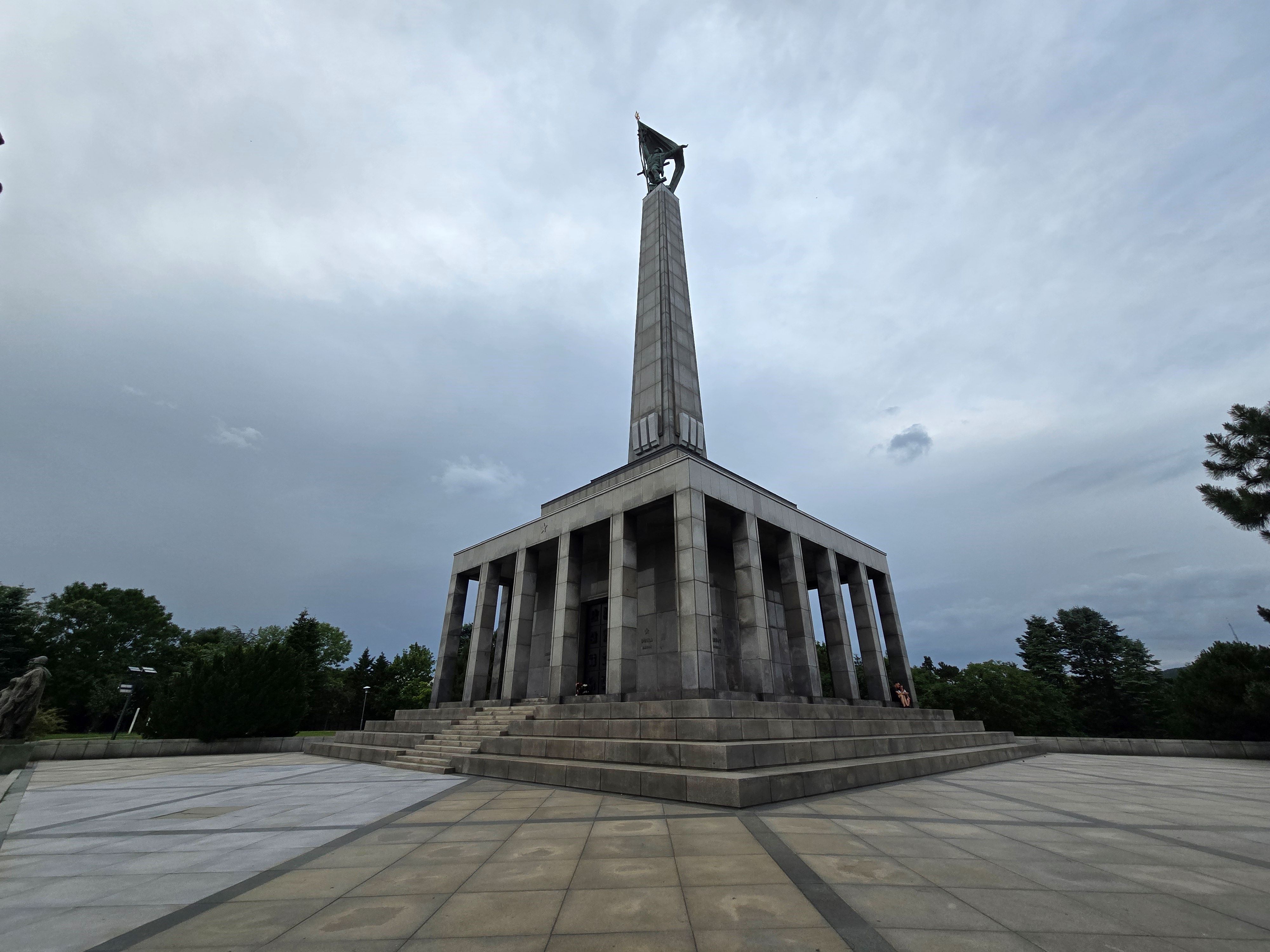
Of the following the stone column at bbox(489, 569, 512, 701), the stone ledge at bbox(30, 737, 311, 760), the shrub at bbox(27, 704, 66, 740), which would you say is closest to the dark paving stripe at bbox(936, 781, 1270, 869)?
the stone column at bbox(489, 569, 512, 701)

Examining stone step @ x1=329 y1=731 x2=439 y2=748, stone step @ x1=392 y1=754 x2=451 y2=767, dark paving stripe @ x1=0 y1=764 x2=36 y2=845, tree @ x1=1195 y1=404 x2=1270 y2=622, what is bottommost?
dark paving stripe @ x1=0 y1=764 x2=36 y2=845

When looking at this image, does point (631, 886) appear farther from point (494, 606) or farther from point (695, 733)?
point (494, 606)

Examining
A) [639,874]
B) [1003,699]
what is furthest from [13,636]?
[1003,699]

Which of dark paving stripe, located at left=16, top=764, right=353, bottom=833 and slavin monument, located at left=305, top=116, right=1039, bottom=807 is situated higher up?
slavin monument, located at left=305, top=116, right=1039, bottom=807

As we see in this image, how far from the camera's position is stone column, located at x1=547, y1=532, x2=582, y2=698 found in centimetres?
1859

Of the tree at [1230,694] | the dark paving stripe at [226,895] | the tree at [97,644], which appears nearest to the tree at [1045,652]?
the tree at [1230,694]

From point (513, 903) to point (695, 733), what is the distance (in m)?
7.58

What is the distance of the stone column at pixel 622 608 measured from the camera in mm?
16703

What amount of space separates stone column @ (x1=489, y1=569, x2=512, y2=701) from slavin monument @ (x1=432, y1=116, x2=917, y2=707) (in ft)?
0.38

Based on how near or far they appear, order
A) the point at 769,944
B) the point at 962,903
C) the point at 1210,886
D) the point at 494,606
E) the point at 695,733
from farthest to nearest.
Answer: the point at 494,606 → the point at 695,733 → the point at 1210,886 → the point at 962,903 → the point at 769,944

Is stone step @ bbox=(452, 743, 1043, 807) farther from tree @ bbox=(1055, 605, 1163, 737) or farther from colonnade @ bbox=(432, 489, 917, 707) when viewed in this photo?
tree @ bbox=(1055, 605, 1163, 737)

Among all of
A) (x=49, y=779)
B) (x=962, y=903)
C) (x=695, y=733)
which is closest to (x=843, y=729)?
(x=695, y=733)

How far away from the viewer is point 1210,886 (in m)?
A: 4.72

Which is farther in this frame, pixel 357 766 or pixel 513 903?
pixel 357 766
